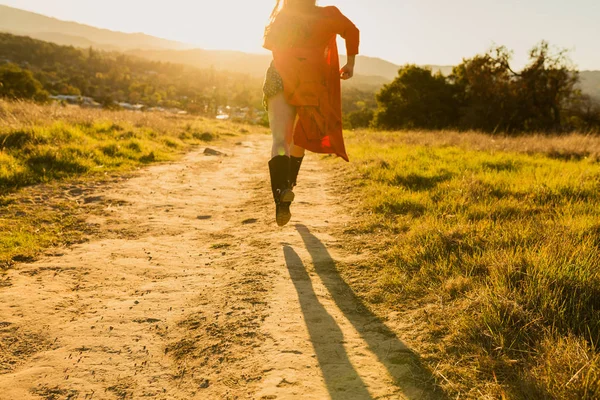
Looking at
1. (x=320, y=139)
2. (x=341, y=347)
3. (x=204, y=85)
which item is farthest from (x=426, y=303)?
(x=204, y=85)

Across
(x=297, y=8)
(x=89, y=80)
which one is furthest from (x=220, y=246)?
(x=89, y=80)

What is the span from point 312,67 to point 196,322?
2.19 metres

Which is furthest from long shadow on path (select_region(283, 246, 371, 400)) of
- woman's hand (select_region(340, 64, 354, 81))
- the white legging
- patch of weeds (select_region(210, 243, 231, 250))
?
woman's hand (select_region(340, 64, 354, 81))

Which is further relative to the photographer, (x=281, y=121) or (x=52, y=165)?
(x=52, y=165)

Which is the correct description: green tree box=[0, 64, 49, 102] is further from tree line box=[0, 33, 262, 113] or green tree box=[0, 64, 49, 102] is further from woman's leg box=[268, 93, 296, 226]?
woman's leg box=[268, 93, 296, 226]

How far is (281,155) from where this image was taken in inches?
122

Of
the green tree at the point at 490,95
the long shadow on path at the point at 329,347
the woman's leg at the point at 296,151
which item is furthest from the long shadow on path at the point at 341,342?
the green tree at the point at 490,95

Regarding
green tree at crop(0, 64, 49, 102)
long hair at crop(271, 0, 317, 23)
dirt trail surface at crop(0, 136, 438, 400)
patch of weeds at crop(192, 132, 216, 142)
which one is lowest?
dirt trail surface at crop(0, 136, 438, 400)

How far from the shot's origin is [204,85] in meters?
80.7

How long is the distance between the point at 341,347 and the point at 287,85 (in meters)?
2.14

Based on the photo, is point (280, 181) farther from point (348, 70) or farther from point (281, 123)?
point (348, 70)

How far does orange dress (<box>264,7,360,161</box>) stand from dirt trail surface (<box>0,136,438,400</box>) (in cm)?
87

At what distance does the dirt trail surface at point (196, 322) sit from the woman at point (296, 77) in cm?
62

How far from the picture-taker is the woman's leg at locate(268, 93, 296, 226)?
3043mm
